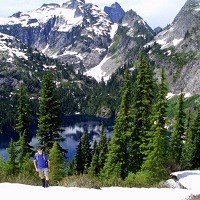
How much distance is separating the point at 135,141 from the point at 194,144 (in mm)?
33650

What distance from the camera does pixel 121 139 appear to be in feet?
179

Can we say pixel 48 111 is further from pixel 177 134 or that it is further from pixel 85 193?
pixel 177 134

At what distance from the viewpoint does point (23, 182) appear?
88.4 ft

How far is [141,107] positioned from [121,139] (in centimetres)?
527

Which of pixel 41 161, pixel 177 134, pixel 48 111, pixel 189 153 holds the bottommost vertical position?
pixel 189 153

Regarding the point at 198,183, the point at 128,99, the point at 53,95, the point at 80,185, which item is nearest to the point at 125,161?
the point at 128,99

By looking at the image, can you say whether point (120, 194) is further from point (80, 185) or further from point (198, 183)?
point (198, 183)

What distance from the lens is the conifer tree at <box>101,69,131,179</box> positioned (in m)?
53.4

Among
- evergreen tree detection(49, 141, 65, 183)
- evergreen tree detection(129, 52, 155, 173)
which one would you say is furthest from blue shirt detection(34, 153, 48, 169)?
evergreen tree detection(49, 141, 65, 183)

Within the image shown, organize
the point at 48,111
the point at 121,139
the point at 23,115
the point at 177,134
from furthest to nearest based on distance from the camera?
the point at 177,134
the point at 23,115
the point at 121,139
the point at 48,111

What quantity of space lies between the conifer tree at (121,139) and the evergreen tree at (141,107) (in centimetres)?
94

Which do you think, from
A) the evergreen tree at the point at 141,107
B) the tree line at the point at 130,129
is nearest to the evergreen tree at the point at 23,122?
the tree line at the point at 130,129

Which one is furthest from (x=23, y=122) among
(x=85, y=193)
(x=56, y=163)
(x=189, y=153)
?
(x=189, y=153)

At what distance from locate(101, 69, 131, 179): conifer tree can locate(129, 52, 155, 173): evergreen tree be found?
945 millimetres
